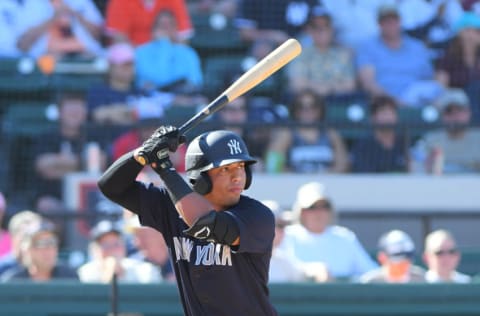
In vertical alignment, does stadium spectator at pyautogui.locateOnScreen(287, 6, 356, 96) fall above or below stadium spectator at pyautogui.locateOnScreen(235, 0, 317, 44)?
below

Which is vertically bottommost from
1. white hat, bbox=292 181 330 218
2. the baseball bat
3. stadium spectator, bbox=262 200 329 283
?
stadium spectator, bbox=262 200 329 283

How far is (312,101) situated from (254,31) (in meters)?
1.41

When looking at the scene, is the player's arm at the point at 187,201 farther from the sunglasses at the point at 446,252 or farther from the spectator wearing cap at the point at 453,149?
the spectator wearing cap at the point at 453,149

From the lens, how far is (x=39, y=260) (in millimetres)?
6918

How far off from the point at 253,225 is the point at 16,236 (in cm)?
364

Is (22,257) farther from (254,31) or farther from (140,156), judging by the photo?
(254,31)

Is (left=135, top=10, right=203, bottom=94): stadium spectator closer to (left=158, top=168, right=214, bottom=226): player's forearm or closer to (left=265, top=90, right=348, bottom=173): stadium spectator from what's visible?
(left=265, top=90, right=348, bottom=173): stadium spectator

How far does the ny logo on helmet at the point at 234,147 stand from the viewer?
4.09 m

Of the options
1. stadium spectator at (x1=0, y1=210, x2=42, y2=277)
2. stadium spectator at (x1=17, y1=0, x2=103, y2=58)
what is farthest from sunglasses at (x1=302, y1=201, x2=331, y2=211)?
stadium spectator at (x1=17, y1=0, x2=103, y2=58)

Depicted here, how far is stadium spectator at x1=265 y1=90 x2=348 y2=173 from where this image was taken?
8.96m

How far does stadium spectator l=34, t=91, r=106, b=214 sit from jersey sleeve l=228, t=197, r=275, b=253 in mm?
4678

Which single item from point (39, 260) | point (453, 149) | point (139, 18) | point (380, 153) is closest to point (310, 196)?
point (380, 153)

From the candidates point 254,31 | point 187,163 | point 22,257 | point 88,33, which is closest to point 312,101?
point 254,31

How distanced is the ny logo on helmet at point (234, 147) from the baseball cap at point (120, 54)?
18.6 feet
